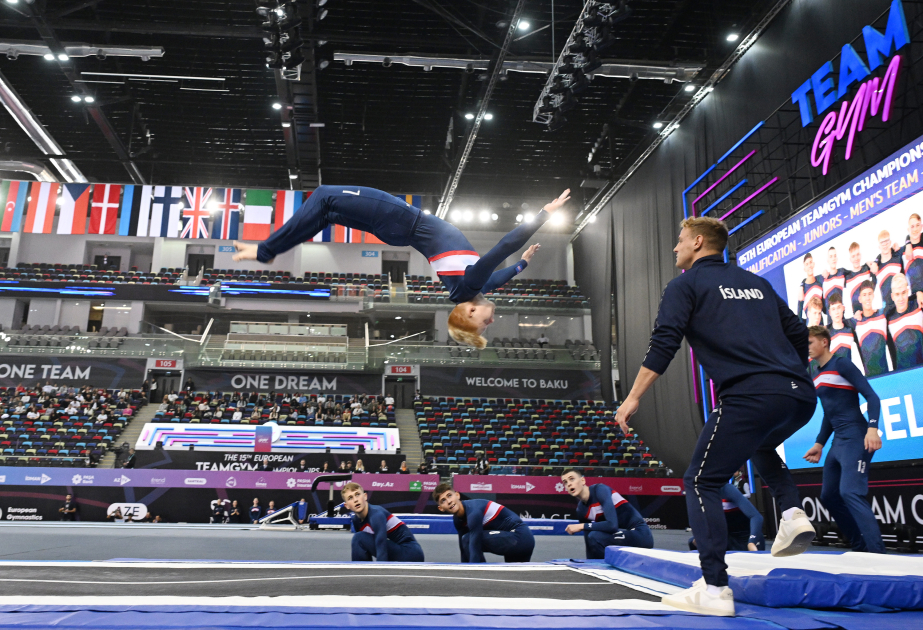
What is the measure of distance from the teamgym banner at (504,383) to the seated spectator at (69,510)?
10273 mm

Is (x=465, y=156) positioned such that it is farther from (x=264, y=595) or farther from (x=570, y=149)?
(x=264, y=595)

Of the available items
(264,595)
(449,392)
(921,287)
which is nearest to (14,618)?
(264,595)

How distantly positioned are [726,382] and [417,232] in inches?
86.1

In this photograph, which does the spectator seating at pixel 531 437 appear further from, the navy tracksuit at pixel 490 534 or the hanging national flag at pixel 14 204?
the hanging national flag at pixel 14 204

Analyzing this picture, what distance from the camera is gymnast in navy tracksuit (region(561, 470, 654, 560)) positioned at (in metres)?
5.51

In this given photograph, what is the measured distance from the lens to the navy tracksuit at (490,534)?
5.39m

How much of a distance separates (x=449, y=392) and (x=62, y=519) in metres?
11.1

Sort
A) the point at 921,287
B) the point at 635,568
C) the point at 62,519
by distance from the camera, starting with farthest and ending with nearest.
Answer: the point at 62,519, the point at 921,287, the point at 635,568

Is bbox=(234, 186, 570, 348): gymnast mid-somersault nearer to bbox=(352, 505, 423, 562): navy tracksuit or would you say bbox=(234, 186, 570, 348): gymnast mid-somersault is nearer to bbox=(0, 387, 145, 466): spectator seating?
bbox=(352, 505, 423, 562): navy tracksuit

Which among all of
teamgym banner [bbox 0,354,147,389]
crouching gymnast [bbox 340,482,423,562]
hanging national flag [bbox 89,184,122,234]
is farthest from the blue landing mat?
hanging national flag [bbox 89,184,122,234]

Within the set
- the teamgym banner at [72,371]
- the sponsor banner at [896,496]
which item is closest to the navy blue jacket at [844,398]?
the sponsor banner at [896,496]

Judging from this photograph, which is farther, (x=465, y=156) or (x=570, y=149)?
(x=570, y=149)

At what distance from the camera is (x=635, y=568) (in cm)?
365

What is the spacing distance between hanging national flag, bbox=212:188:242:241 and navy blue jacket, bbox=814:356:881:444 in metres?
19.2
